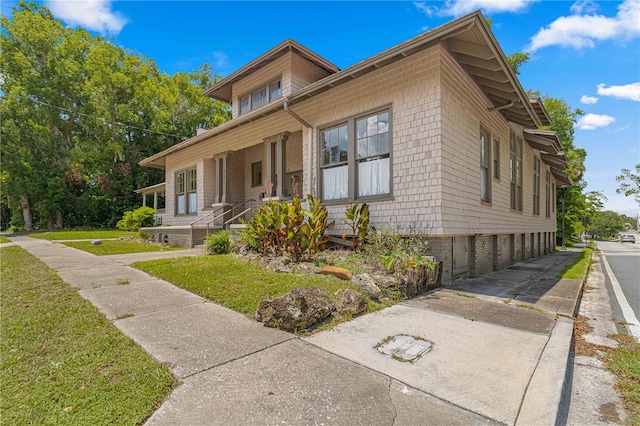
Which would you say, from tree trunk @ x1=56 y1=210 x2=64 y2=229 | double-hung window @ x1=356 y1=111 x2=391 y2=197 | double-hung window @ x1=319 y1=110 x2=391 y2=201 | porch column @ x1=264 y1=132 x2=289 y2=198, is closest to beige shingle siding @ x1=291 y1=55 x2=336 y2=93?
porch column @ x1=264 y1=132 x2=289 y2=198

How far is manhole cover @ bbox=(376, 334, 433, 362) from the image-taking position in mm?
2862

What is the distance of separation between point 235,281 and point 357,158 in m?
Answer: 3.98

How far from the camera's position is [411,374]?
2.52 metres

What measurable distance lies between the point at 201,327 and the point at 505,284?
20.0ft

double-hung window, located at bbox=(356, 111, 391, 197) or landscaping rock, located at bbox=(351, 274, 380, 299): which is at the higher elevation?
double-hung window, located at bbox=(356, 111, 391, 197)

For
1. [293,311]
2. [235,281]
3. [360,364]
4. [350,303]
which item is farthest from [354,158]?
[360,364]

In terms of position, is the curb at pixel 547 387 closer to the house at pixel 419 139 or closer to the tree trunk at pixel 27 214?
the house at pixel 419 139

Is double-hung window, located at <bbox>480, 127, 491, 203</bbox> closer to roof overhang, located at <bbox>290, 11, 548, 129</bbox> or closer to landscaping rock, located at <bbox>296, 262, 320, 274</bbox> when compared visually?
roof overhang, located at <bbox>290, 11, 548, 129</bbox>

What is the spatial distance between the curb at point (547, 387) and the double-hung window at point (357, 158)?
4.39 m

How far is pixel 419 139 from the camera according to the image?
253 inches

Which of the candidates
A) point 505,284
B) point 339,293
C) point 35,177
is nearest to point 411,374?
point 339,293

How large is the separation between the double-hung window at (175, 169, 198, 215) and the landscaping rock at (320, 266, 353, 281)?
10.2 m

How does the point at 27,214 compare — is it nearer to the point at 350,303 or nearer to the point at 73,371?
the point at 73,371

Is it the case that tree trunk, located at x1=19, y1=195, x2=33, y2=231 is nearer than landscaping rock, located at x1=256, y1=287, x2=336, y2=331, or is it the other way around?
landscaping rock, located at x1=256, y1=287, x2=336, y2=331
